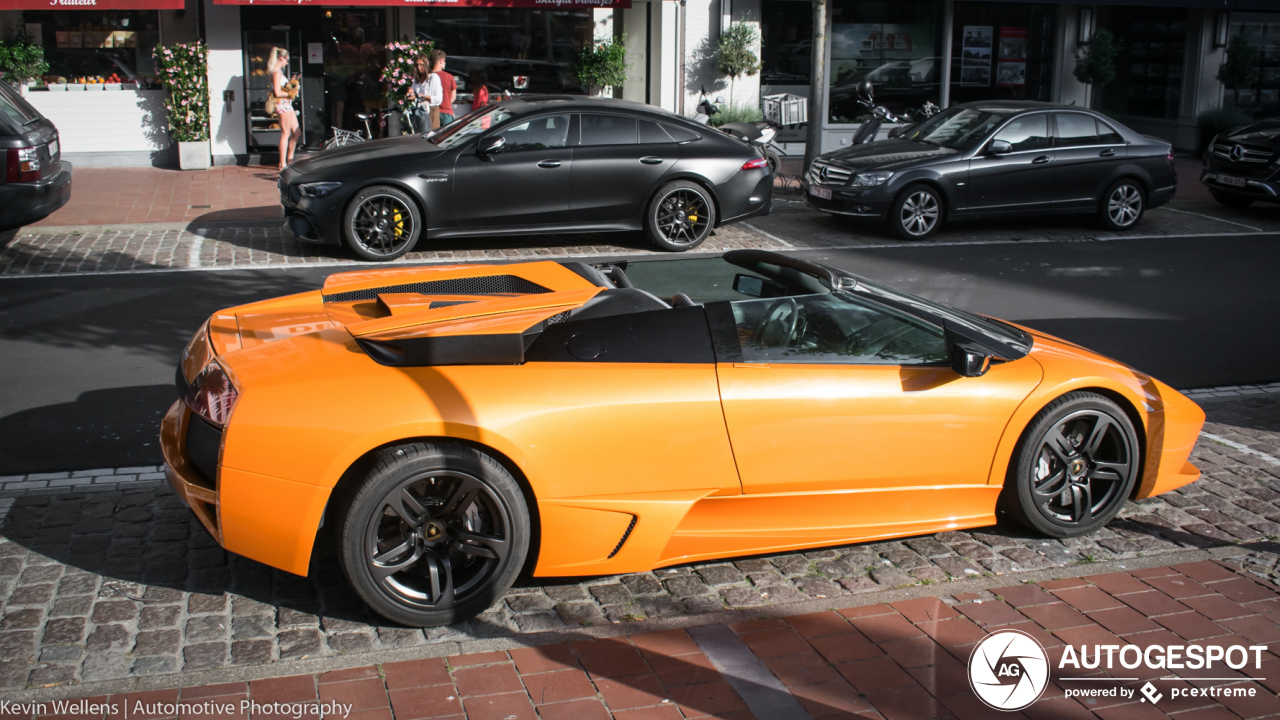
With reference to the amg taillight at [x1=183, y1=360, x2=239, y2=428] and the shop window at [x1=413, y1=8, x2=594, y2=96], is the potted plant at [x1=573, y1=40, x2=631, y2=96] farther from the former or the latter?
the amg taillight at [x1=183, y1=360, x2=239, y2=428]

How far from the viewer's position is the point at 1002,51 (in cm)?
2105

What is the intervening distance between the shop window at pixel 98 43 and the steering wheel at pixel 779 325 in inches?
606

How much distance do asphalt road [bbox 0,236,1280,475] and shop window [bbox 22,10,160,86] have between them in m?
8.55

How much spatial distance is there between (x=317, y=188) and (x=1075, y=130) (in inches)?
352

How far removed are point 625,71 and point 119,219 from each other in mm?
9518

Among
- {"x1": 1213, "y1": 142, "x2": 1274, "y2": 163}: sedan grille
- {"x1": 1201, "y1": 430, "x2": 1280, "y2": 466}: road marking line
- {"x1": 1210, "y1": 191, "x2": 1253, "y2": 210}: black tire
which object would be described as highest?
{"x1": 1213, "y1": 142, "x2": 1274, "y2": 163}: sedan grille

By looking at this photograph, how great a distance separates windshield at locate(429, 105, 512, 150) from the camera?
10906 millimetres

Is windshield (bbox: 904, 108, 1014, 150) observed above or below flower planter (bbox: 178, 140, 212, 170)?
above

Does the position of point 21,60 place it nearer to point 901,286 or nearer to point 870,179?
point 870,179

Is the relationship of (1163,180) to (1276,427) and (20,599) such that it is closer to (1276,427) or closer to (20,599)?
(1276,427)

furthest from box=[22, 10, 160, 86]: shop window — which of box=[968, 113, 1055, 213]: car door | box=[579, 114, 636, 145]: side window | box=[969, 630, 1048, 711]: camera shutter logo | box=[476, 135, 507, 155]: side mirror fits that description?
box=[969, 630, 1048, 711]: camera shutter logo

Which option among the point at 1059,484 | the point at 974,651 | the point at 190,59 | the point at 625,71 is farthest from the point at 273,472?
the point at 625,71

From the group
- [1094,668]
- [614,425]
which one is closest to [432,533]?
[614,425]

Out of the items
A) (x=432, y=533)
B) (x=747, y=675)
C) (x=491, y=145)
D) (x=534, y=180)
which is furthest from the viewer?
(x=534, y=180)
